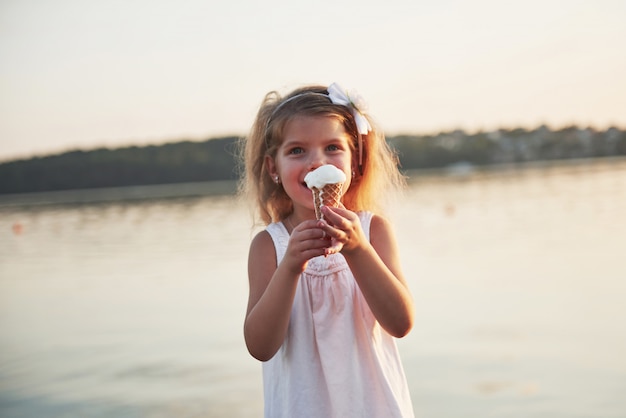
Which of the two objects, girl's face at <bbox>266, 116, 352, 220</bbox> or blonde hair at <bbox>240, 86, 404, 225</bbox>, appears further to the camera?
blonde hair at <bbox>240, 86, 404, 225</bbox>

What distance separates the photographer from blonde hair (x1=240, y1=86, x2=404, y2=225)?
240 centimetres

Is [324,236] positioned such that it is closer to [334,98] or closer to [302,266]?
[302,266]

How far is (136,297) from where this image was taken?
8.66 meters

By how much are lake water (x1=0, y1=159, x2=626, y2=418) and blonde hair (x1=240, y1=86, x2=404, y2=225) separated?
0.80ft

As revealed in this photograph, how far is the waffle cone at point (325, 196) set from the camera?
208cm

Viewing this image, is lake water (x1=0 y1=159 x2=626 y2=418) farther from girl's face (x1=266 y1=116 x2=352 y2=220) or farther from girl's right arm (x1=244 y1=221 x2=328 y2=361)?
girl's right arm (x1=244 y1=221 x2=328 y2=361)

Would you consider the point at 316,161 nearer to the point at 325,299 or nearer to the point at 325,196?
the point at 325,196

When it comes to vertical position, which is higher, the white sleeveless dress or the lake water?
the lake water

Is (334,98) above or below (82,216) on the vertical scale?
below

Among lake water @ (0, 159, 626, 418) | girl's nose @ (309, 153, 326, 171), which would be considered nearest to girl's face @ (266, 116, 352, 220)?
girl's nose @ (309, 153, 326, 171)

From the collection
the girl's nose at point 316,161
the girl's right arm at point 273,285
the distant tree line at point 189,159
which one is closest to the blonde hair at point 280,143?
the girl's nose at point 316,161

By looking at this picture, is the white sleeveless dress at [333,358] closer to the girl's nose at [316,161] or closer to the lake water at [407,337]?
the girl's nose at [316,161]

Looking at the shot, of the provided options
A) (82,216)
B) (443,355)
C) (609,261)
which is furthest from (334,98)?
(82,216)

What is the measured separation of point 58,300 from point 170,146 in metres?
42.5
